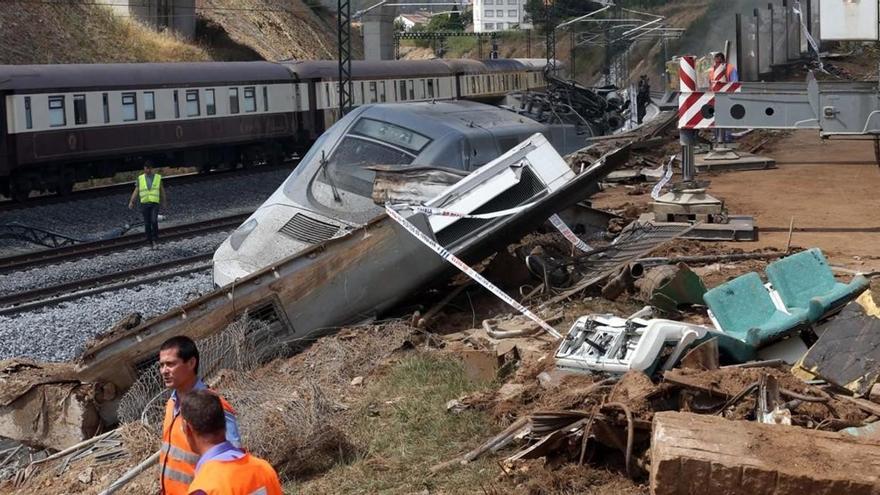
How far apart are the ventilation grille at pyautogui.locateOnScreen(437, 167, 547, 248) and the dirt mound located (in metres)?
28.8

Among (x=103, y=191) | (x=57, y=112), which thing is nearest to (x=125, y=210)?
(x=103, y=191)

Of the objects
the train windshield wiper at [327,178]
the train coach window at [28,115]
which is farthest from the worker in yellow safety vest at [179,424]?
the train coach window at [28,115]

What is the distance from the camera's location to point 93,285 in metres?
15.7

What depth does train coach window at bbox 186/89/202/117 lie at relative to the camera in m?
28.9

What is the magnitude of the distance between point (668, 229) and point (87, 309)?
674 centimetres

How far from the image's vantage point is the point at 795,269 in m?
8.62

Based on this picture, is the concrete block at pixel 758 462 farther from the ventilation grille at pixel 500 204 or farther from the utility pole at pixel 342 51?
the utility pole at pixel 342 51

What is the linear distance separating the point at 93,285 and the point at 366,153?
546 centimetres

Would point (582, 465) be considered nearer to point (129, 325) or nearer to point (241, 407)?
point (241, 407)

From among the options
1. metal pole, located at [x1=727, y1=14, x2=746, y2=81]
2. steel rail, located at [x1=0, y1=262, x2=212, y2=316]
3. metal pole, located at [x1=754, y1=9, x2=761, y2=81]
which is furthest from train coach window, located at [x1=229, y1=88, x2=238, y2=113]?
metal pole, located at [x1=754, y1=9, x2=761, y2=81]

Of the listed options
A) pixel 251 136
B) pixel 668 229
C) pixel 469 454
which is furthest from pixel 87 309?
pixel 251 136

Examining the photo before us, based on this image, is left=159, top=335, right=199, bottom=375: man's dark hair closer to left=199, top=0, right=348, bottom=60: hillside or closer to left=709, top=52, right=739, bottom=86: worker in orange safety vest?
left=709, top=52, right=739, bottom=86: worker in orange safety vest

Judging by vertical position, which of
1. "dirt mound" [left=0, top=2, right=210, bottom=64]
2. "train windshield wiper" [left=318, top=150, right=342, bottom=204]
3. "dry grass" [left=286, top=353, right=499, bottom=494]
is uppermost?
"dirt mound" [left=0, top=2, right=210, bottom=64]

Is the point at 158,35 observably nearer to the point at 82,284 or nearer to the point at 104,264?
the point at 104,264
